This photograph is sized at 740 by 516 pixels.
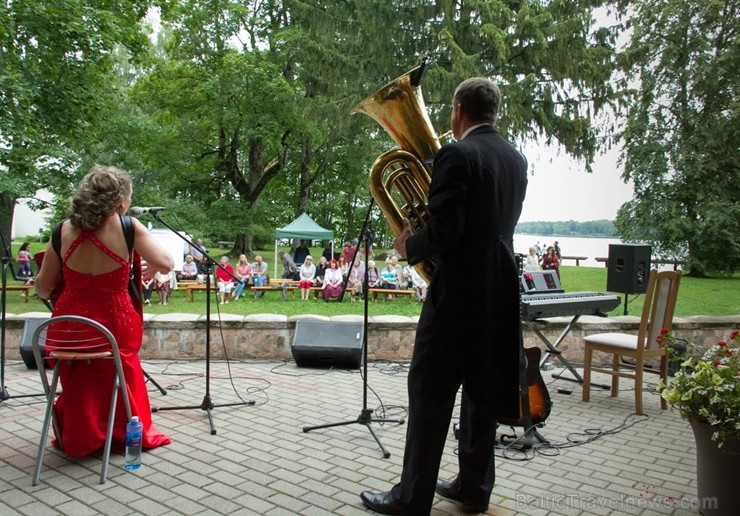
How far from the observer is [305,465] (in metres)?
3.42

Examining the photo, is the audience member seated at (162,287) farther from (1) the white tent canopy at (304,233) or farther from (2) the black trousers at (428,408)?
(2) the black trousers at (428,408)

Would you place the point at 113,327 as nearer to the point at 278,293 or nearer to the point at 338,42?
the point at 278,293

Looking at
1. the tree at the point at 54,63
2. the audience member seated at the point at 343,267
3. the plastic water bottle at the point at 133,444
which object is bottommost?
the plastic water bottle at the point at 133,444

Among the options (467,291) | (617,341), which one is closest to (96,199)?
(467,291)

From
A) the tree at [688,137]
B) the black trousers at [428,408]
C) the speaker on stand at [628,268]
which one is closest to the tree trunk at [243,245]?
the tree at [688,137]

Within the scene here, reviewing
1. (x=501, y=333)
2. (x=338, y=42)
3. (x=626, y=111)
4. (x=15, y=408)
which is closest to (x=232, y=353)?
(x=15, y=408)

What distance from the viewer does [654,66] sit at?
22078mm

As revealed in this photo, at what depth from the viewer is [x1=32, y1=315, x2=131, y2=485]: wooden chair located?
121 inches

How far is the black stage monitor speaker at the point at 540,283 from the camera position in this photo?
5.01 meters

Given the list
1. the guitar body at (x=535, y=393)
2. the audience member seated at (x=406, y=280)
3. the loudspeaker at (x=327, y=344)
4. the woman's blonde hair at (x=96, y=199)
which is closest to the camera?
the woman's blonde hair at (x=96, y=199)

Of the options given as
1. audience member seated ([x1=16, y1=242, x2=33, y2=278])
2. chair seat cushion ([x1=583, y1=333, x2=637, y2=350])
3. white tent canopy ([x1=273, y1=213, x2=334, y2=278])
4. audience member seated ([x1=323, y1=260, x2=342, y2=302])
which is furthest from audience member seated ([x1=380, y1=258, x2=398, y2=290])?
chair seat cushion ([x1=583, y1=333, x2=637, y2=350])

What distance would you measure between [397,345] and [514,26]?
11293 mm

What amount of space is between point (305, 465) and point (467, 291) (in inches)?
66.0

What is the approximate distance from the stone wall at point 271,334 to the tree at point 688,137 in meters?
15.9
